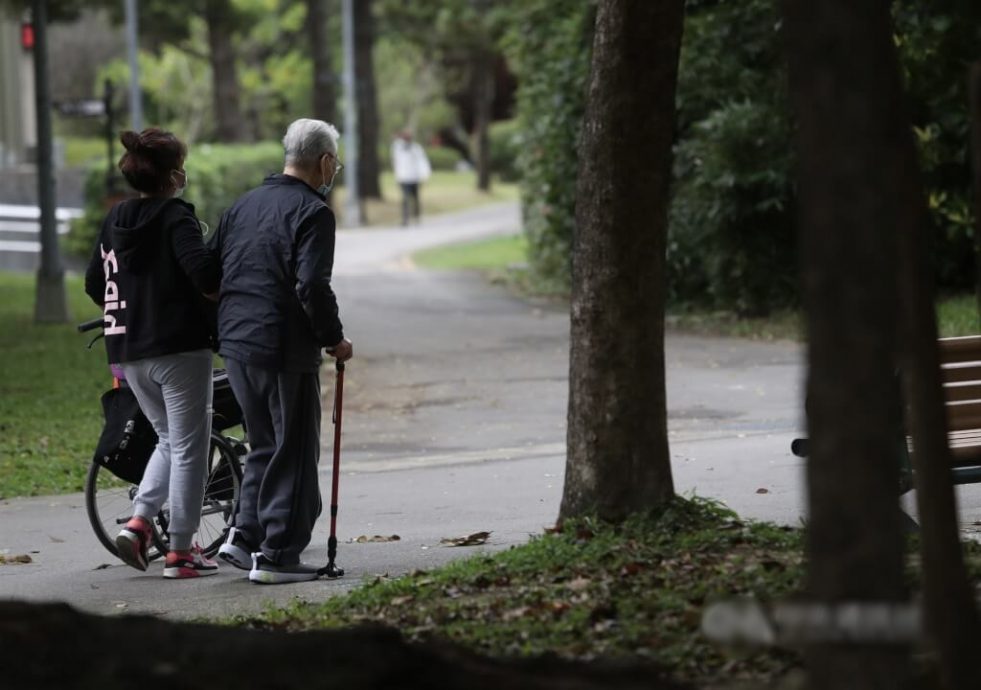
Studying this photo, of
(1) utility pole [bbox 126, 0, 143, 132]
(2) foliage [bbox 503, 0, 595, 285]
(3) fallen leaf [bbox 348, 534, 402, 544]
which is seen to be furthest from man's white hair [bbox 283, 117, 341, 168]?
(1) utility pole [bbox 126, 0, 143, 132]

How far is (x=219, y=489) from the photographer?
8.30 metres

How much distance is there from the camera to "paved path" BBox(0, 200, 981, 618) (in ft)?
25.4

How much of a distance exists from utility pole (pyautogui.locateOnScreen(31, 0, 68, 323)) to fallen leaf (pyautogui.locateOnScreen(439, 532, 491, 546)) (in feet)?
39.7

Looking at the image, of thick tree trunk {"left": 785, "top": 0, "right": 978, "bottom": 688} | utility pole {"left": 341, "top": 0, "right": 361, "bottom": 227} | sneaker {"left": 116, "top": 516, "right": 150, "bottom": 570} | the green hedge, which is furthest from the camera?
utility pole {"left": 341, "top": 0, "right": 361, "bottom": 227}

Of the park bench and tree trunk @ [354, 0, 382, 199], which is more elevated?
tree trunk @ [354, 0, 382, 199]

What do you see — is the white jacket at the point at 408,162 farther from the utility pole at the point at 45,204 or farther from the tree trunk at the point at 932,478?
the tree trunk at the point at 932,478

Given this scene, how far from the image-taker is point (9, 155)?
131 feet

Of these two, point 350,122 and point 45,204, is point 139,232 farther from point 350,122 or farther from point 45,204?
point 350,122

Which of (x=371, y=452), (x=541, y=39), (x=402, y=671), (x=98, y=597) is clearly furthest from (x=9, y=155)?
(x=402, y=671)

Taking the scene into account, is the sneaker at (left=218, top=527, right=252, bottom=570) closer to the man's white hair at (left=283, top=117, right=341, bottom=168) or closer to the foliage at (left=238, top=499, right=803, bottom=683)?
the foliage at (left=238, top=499, right=803, bottom=683)

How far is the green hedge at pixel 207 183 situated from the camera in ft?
96.6

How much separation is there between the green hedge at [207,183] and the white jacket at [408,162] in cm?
263

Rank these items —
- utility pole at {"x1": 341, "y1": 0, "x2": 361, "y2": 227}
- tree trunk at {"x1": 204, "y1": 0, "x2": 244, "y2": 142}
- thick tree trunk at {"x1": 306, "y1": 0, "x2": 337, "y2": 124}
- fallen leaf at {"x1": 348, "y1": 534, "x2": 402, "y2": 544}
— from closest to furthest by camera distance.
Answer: fallen leaf at {"x1": 348, "y1": 534, "x2": 402, "y2": 544} < tree trunk at {"x1": 204, "y1": 0, "x2": 244, "y2": 142} < utility pole at {"x1": 341, "y1": 0, "x2": 361, "y2": 227} < thick tree trunk at {"x1": 306, "y1": 0, "x2": 337, "y2": 124}

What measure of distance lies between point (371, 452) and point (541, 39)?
11.6 m
